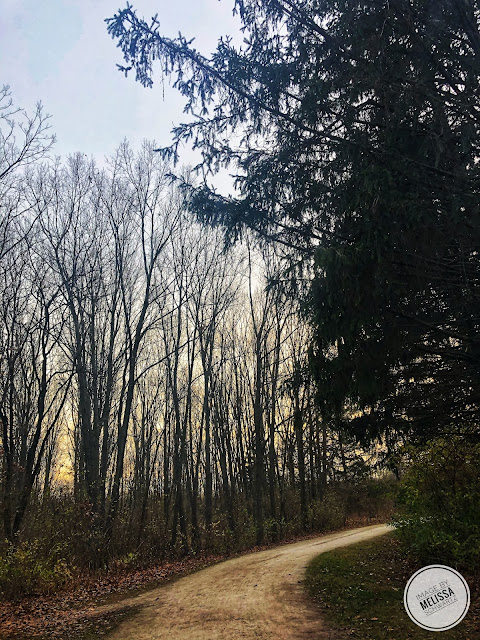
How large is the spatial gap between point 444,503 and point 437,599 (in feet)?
8.81

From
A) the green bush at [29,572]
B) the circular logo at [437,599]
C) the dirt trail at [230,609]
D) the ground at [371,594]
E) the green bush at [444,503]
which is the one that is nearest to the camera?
the circular logo at [437,599]

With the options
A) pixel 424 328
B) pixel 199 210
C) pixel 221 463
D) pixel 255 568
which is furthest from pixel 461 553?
pixel 221 463

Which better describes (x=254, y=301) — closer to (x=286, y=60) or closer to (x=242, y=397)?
(x=242, y=397)

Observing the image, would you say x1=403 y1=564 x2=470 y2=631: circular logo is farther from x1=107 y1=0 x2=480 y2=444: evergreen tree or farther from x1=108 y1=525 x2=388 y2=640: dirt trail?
x1=107 y1=0 x2=480 y2=444: evergreen tree

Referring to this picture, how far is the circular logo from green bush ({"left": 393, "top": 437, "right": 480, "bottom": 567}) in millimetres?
1706

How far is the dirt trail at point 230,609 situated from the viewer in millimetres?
5664

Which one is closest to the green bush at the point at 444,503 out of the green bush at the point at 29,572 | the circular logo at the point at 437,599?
the circular logo at the point at 437,599

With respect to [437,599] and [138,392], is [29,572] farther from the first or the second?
[138,392]

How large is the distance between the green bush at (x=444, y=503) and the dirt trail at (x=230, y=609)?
6.87 feet

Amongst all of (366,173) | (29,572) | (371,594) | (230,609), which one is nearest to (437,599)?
(371,594)

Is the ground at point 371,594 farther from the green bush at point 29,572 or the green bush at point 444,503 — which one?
the green bush at point 29,572

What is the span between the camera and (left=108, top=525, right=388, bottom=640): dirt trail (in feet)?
18.6

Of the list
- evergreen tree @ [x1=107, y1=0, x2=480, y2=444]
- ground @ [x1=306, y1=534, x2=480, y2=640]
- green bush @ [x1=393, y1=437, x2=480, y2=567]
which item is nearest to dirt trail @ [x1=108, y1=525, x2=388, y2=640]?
ground @ [x1=306, y1=534, x2=480, y2=640]

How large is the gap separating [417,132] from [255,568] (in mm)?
9544
